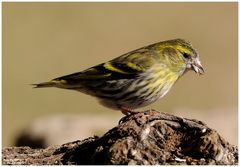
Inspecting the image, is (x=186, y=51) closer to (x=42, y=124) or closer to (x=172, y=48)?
(x=172, y=48)

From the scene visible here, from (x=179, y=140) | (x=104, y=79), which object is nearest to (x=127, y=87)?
(x=104, y=79)

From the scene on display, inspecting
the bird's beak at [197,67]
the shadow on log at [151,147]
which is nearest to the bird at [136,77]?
the bird's beak at [197,67]

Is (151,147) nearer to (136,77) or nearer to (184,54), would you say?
(136,77)

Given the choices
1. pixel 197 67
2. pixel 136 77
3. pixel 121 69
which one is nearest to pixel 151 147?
pixel 136 77

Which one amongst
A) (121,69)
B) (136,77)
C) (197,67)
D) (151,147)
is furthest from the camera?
(197,67)

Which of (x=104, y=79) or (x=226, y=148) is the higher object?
(x=104, y=79)

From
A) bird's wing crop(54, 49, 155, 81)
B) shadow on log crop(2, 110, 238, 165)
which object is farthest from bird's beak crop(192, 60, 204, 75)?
shadow on log crop(2, 110, 238, 165)
